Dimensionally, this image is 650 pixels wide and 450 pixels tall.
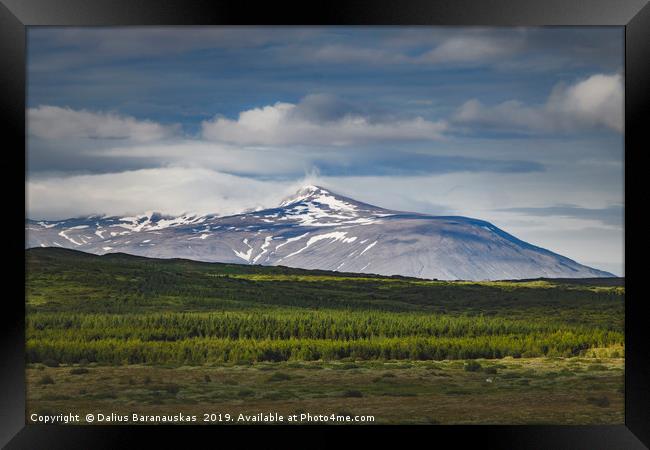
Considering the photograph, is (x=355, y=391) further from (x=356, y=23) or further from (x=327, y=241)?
(x=327, y=241)

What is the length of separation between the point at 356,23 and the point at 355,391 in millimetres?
7280

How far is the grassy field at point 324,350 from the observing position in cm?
1227

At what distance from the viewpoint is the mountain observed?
19344 mm

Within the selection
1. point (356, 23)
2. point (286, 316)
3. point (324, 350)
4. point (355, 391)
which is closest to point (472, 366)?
point (355, 391)

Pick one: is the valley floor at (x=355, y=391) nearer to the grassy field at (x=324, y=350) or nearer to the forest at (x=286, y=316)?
the grassy field at (x=324, y=350)

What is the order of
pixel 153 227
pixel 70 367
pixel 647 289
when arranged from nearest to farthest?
pixel 647 289 < pixel 70 367 < pixel 153 227

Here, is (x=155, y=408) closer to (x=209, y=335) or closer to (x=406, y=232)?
(x=209, y=335)

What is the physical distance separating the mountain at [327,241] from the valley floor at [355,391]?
14.0ft

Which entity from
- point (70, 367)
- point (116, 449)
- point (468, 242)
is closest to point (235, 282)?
point (468, 242)

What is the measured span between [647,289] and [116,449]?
6983 mm

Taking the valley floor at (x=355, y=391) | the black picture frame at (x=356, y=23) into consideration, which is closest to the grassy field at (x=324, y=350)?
the valley floor at (x=355, y=391)

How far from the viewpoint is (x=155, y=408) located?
39.5 feet

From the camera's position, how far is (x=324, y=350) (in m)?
16.4

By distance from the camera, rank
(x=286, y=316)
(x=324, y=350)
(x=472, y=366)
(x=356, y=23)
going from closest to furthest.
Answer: (x=356, y=23) < (x=472, y=366) < (x=324, y=350) < (x=286, y=316)
